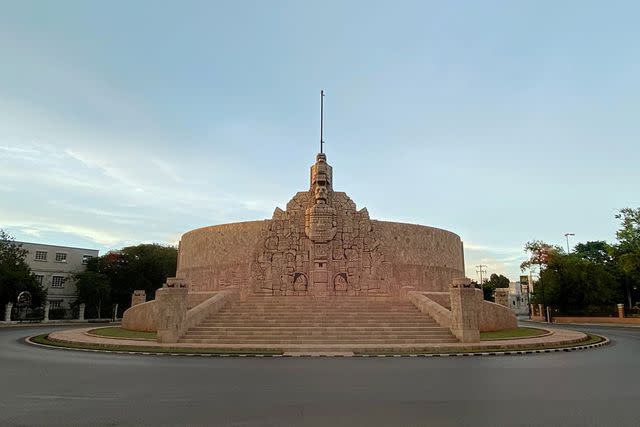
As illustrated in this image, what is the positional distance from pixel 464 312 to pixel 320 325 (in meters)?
5.50

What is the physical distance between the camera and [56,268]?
49.1 m

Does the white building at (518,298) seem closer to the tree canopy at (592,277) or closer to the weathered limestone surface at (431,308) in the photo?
the tree canopy at (592,277)

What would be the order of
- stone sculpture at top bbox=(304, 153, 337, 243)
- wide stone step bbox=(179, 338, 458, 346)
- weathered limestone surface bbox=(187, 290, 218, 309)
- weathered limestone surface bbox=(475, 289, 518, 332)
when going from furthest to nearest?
stone sculpture at top bbox=(304, 153, 337, 243) < weathered limestone surface bbox=(187, 290, 218, 309) < weathered limestone surface bbox=(475, 289, 518, 332) < wide stone step bbox=(179, 338, 458, 346)

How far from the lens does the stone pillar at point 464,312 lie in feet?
51.3

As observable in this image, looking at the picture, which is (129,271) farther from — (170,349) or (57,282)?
(170,349)

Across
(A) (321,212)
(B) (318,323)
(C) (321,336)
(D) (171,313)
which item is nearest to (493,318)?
(B) (318,323)

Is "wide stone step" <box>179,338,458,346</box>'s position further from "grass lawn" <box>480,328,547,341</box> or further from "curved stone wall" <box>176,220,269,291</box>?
"curved stone wall" <box>176,220,269,291</box>

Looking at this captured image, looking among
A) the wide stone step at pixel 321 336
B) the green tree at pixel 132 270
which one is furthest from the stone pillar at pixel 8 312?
the wide stone step at pixel 321 336

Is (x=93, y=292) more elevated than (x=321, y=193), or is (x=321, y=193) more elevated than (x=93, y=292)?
(x=321, y=193)

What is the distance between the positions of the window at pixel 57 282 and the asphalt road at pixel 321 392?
140ft

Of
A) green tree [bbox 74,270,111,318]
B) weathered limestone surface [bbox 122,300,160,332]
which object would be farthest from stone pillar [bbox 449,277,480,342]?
green tree [bbox 74,270,111,318]

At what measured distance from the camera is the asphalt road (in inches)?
222

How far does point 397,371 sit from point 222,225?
74.6 ft

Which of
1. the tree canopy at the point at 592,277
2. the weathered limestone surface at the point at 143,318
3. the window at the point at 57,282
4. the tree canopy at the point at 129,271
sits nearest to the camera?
the weathered limestone surface at the point at 143,318
